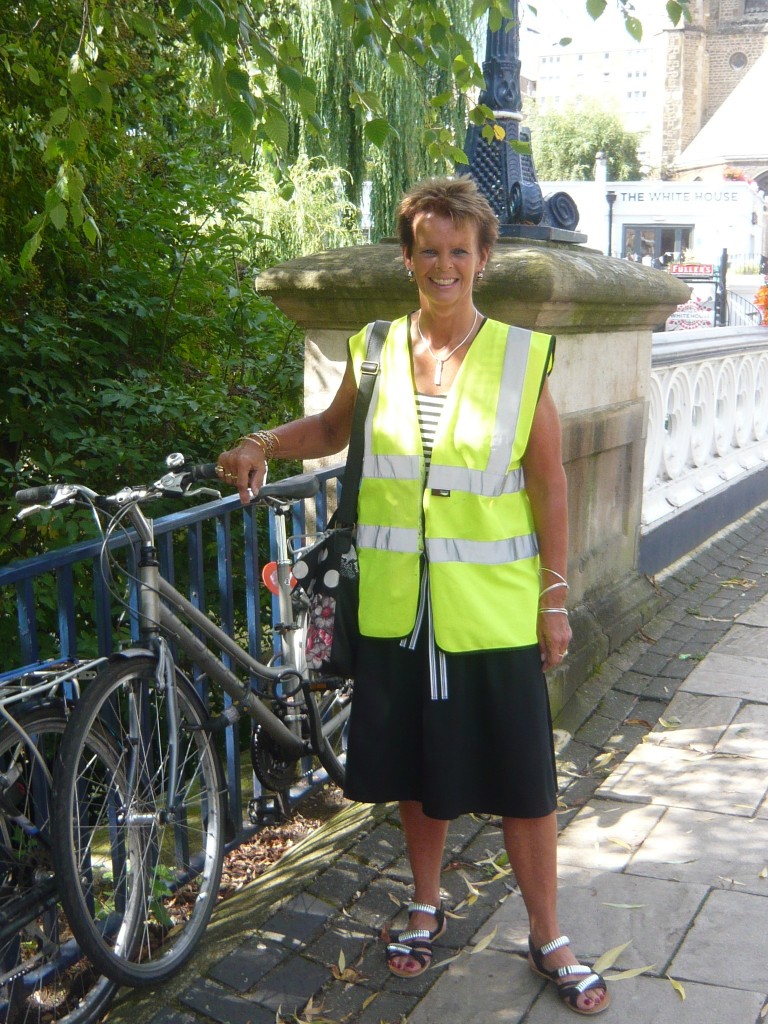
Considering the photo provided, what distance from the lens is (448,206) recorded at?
8.83 feet

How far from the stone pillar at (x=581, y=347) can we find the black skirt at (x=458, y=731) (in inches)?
63.1

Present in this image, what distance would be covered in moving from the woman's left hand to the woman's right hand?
742 millimetres

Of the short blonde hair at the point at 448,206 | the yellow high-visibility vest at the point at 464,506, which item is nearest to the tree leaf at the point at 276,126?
the short blonde hair at the point at 448,206

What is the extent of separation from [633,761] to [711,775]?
0.27 metres

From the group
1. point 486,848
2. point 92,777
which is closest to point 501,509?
point 92,777

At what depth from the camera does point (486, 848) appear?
11.7 ft

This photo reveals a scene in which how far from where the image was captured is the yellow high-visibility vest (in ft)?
8.70

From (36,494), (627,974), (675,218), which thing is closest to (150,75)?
(36,494)

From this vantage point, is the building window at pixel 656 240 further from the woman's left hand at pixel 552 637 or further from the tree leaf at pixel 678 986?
the tree leaf at pixel 678 986

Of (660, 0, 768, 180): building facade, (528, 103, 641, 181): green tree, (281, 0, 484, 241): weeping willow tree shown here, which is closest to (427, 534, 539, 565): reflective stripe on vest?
(281, 0, 484, 241): weeping willow tree

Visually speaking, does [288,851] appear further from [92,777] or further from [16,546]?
[16,546]

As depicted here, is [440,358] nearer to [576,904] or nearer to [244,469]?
[244,469]

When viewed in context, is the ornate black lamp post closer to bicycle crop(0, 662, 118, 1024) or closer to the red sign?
bicycle crop(0, 662, 118, 1024)

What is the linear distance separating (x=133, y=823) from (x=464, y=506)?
3.42ft
